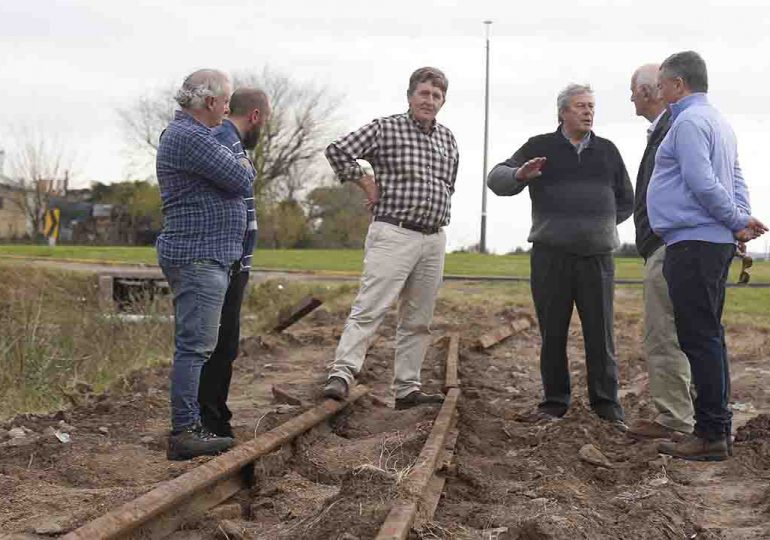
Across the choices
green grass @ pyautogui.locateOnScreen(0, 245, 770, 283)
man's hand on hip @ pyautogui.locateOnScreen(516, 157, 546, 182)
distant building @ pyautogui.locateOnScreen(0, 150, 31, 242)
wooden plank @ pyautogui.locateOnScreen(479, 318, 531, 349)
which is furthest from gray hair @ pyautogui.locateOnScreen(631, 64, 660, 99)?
distant building @ pyautogui.locateOnScreen(0, 150, 31, 242)

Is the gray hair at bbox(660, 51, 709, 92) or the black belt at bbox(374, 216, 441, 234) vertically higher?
the gray hair at bbox(660, 51, 709, 92)

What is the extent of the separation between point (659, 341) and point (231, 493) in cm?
287

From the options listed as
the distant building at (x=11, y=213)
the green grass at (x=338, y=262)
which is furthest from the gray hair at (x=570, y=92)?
the distant building at (x=11, y=213)

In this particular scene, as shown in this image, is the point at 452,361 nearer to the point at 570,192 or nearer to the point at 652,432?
the point at 570,192

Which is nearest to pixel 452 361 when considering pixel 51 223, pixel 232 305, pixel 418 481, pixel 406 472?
pixel 232 305

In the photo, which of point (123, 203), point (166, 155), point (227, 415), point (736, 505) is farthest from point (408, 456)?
point (123, 203)

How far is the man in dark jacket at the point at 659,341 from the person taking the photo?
6414mm

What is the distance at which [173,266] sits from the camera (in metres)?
5.66

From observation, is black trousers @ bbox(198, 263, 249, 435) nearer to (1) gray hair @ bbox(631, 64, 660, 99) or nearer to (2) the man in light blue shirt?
(2) the man in light blue shirt

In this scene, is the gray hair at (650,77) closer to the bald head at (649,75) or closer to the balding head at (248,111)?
the bald head at (649,75)

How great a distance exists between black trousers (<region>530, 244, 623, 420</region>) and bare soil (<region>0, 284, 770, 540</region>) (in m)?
0.18

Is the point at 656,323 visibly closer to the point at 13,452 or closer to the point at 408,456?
the point at 408,456

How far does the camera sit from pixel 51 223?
5128cm

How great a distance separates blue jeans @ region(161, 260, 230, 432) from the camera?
559cm
